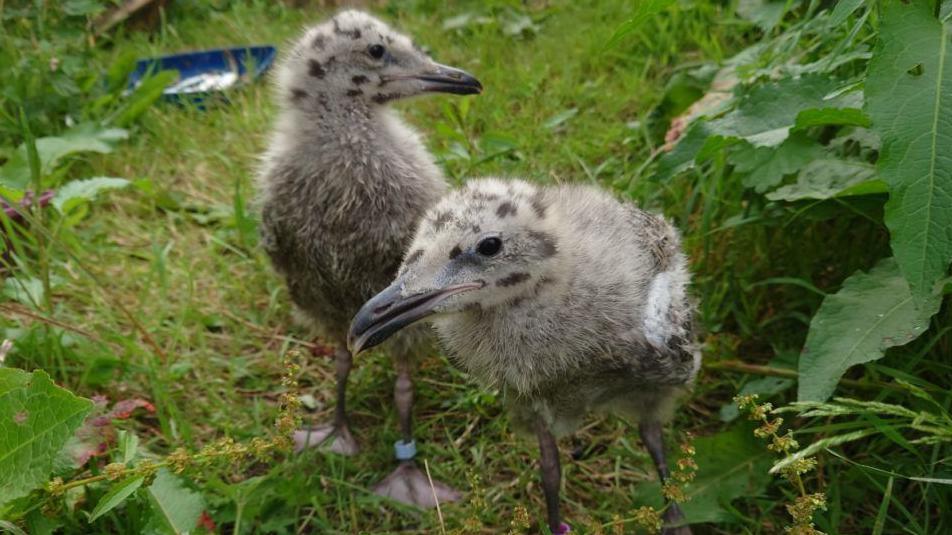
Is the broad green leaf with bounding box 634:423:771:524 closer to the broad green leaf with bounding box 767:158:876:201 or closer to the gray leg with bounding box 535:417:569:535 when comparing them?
the gray leg with bounding box 535:417:569:535

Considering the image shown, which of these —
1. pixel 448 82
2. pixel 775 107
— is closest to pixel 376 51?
pixel 448 82

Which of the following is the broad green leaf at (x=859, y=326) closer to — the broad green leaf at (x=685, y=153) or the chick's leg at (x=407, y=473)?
the broad green leaf at (x=685, y=153)

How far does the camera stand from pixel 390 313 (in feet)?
6.03

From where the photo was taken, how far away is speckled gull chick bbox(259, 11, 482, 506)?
236 cm

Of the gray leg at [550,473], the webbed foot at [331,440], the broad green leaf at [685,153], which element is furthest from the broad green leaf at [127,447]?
the broad green leaf at [685,153]

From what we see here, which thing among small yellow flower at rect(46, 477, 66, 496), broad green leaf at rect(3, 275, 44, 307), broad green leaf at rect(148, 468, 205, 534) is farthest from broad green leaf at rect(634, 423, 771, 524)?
broad green leaf at rect(3, 275, 44, 307)

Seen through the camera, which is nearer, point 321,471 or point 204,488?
point 204,488

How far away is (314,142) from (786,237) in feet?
4.81

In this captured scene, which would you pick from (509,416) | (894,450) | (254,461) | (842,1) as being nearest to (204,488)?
(254,461)

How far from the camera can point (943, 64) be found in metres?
1.69

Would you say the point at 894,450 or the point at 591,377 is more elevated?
the point at 591,377

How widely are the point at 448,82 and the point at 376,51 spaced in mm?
261

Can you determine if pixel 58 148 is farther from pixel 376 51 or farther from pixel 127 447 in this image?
pixel 127 447

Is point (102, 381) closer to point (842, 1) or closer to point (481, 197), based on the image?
point (481, 197)
